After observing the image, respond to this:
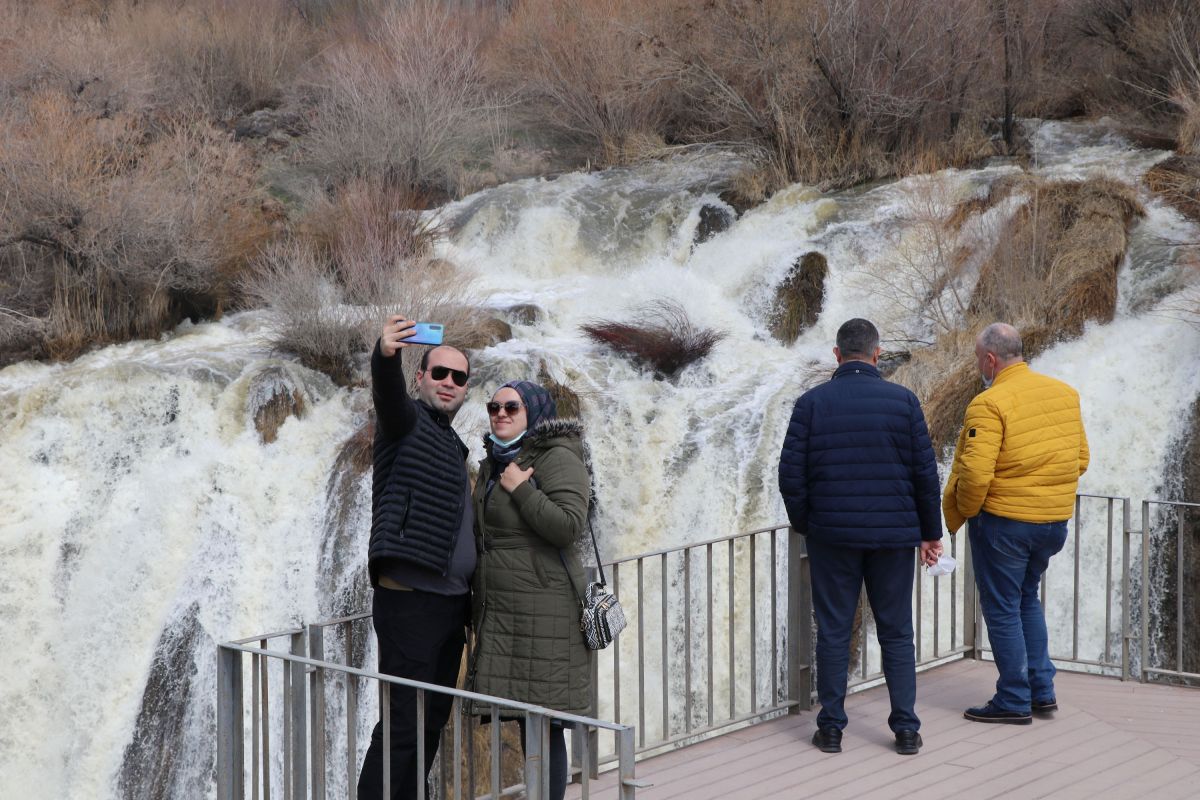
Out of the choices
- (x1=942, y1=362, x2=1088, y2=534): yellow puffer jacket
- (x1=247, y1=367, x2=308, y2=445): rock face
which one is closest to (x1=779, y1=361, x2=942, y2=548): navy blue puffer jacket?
(x1=942, y1=362, x2=1088, y2=534): yellow puffer jacket

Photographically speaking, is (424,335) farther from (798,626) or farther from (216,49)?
(216,49)

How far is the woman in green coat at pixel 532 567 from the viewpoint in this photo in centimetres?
467

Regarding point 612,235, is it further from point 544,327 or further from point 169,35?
point 169,35

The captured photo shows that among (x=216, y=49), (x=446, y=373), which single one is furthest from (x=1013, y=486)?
(x=216, y=49)

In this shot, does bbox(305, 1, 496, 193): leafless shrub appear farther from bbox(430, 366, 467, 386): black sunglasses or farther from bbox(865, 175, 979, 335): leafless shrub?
bbox(430, 366, 467, 386): black sunglasses

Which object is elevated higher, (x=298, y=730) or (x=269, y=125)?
(x=269, y=125)

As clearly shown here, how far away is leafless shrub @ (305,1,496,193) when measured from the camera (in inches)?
851

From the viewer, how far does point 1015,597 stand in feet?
20.5

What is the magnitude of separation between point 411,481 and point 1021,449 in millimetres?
2911

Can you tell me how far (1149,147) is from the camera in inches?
711

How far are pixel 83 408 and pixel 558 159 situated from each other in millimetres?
10768

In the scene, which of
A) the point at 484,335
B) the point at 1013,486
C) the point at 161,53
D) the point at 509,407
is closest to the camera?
the point at 509,407

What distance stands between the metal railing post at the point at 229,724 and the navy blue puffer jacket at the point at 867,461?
96.1 inches

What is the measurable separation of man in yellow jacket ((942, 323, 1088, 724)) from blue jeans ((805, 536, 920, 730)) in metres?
0.51
